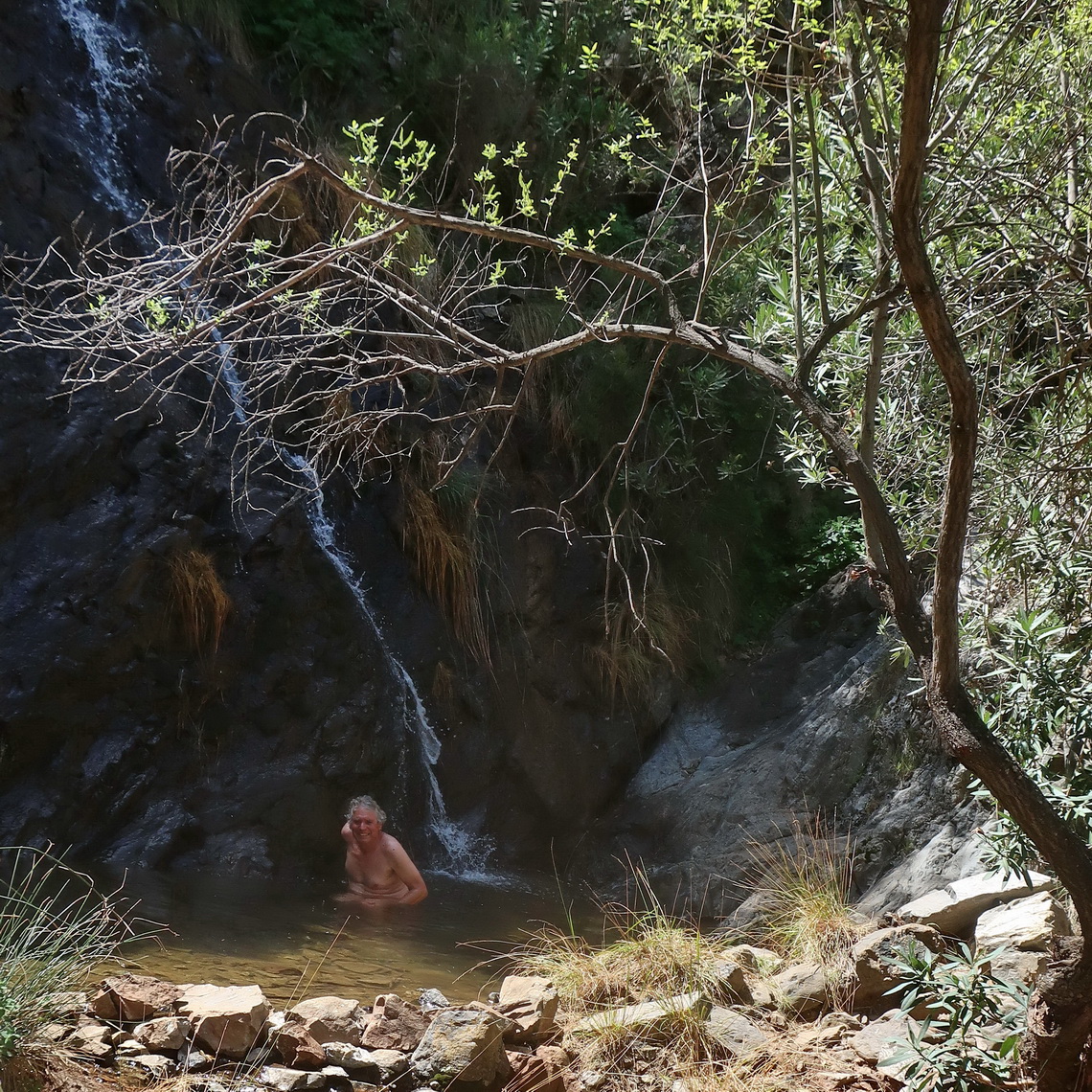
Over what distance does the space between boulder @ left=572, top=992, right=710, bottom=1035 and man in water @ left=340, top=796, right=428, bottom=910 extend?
2832 millimetres

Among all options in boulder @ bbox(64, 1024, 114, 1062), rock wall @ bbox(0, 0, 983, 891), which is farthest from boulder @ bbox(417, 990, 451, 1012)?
rock wall @ bbox(0, 0, 983, 891)

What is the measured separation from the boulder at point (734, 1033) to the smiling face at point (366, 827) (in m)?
3.18

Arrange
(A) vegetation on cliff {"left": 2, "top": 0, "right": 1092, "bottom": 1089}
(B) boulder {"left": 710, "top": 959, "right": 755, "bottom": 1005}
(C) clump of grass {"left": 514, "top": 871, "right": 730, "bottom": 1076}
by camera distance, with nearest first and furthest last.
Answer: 1. (A) vegetation on cliff {"left": 2, "top": 0, "right": 1092, "bottom": 1089}
2. (C) clump of grass {"left": 514, "top": 871, "right": 730, "bottom": 1076}
3. (B) boulder {"left": 710, "top": 959, "right": 755, "bottom": 1005}

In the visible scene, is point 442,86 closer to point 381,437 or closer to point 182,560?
point 381,437

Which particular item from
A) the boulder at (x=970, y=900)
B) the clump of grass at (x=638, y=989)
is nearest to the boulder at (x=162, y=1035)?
the clump of grass at (x=638, y=989)

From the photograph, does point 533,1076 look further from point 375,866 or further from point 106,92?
point 106,92

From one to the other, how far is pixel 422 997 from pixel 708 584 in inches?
202

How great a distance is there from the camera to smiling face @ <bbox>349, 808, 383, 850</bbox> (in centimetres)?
617

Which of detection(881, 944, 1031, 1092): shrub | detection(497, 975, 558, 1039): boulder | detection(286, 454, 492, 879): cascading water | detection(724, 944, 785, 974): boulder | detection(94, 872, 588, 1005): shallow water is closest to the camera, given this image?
detection(881, 944, 1031, 1092): shrub

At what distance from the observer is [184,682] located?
22.1 feet

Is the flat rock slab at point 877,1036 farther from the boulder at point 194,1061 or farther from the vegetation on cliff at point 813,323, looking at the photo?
the boulder at point 194,1061

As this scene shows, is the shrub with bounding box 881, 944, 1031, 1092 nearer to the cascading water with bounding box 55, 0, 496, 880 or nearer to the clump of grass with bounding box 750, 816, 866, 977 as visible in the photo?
the clump of grass with bounding box 750, 816, 866, 977

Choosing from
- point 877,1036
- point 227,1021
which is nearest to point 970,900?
point 877,1036

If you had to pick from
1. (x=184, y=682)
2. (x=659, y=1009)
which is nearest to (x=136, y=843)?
(x=184, y=682)
